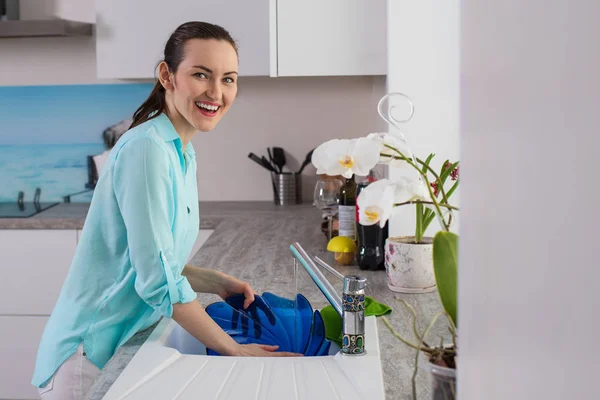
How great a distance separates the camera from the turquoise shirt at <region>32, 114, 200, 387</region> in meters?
1.45

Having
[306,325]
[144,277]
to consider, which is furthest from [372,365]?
[144,277]

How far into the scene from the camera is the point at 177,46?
1.70m

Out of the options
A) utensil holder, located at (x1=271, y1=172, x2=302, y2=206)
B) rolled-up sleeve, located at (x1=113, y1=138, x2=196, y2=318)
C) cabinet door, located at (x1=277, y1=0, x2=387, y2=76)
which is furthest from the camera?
Answer: utensil holder, located at (x1=271, y1=172, x2=302, y2=206)

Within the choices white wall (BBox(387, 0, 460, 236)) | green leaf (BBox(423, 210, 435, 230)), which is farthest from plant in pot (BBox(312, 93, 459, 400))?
white wall (BBox(387, 0, 460, 236))

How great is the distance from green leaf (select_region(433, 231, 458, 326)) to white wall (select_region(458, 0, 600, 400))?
0.32 meters

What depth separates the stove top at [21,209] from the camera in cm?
318

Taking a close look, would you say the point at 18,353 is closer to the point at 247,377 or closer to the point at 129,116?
the point at 129,116

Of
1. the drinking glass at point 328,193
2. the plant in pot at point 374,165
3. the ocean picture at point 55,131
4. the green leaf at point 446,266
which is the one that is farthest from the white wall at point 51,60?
the green leaf at point 446,266

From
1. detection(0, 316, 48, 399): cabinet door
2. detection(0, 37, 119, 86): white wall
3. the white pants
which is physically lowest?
detection(0, 316, 48, 399): cabinet door

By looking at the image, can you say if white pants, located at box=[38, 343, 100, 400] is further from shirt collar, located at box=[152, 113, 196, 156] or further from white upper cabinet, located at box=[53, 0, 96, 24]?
white upper cabinet, located at box=[53, 0, 96, 24]

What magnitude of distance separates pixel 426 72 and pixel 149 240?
1246 mm

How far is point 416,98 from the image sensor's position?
7.87 feet

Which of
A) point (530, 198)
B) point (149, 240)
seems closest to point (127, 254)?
point (149, 240)

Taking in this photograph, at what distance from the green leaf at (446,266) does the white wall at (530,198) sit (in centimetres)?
32
